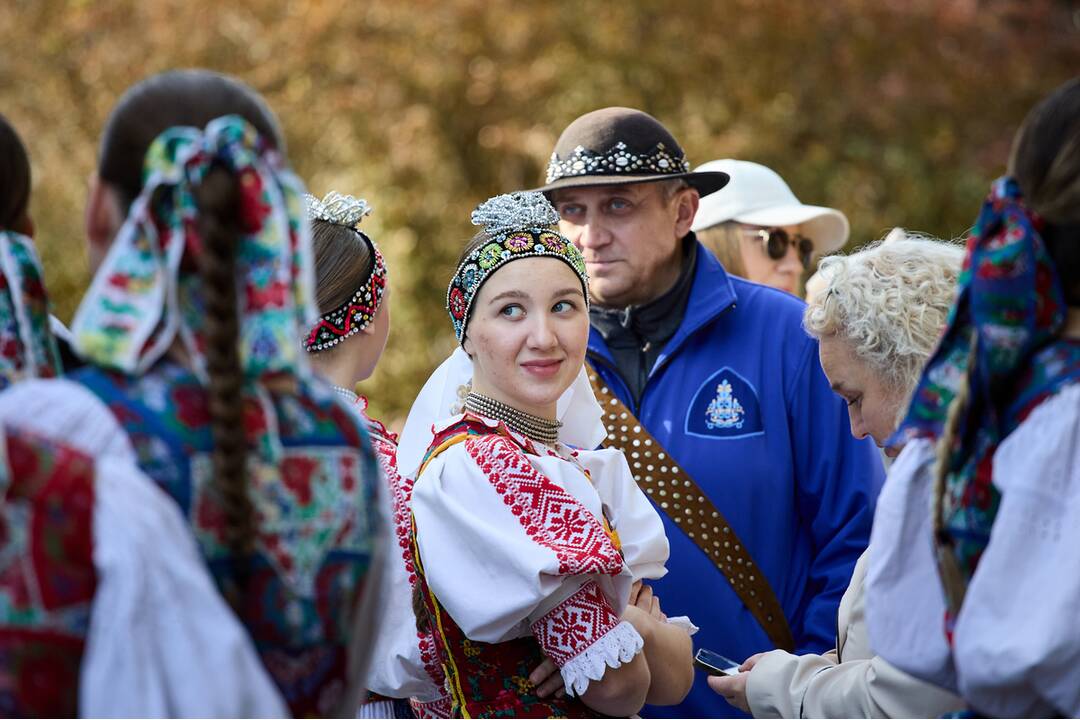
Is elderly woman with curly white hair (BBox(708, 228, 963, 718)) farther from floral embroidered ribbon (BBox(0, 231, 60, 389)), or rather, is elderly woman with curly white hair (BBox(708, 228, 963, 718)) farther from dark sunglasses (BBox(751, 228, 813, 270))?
dark sunglasses (BBox(751, 228, 813, 270))

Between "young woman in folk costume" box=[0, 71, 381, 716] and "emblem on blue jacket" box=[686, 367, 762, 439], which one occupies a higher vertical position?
"young woman in folk costume" box=[0, 71, 381, 716]

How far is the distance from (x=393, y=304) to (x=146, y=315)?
8534 mm

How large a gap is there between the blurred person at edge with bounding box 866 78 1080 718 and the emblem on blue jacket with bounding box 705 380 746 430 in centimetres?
176

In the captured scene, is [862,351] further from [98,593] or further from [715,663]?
[98,593]

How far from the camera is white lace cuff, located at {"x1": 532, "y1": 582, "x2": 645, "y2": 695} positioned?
261 centimetres

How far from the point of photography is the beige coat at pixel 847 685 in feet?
7.93

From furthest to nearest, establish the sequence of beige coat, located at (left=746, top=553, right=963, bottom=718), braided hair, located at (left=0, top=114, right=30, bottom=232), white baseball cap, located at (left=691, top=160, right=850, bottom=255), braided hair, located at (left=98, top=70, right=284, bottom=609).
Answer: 1. white baseball cap, located at (left=691, top=160, right=850, bottom=255)
2. beige coat, located at (left=746, top=553, right=963, bottom=718)
3. braided hair, located at (left=0, top=114, right=30, bottom=232)
4. braided hair, located at (left=98, top=70, right=284, bottom=609)

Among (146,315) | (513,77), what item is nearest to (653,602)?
(146,315)

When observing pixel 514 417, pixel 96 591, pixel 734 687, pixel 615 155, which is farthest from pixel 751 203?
pixel 96 591

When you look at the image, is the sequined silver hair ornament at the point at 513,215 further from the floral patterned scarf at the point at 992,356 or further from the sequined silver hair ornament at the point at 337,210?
the floral patterned scarf at the point at 992,356

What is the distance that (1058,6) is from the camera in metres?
10.6

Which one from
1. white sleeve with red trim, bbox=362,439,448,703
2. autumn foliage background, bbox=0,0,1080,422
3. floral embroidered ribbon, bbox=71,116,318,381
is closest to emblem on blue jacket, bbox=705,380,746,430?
white sleeve with red trim, bbox=362,439,448,703

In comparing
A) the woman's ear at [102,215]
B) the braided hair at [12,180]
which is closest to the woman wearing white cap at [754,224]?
the braided hair at [12,180]

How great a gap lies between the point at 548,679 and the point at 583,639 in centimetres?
15
